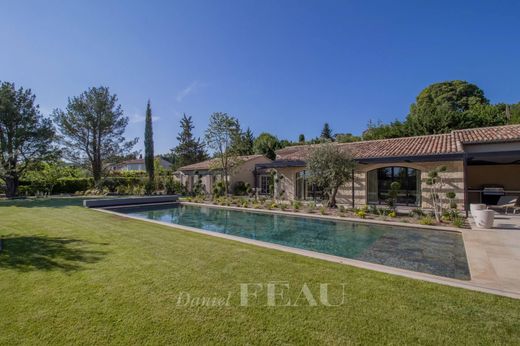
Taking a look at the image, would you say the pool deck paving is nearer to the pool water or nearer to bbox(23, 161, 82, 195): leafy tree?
the pool water

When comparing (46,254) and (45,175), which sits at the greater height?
(45,175)

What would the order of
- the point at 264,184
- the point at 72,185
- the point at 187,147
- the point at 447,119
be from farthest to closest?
1. the point at 187,147
2. the point at 72,185
3. the point at 264,184
4. the point at 447,119

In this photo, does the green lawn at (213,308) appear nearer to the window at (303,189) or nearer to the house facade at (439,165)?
the house facade at (439,165)

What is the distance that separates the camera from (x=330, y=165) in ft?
51.1

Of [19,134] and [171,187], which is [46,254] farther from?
[19,134]

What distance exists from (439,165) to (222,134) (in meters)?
17.2

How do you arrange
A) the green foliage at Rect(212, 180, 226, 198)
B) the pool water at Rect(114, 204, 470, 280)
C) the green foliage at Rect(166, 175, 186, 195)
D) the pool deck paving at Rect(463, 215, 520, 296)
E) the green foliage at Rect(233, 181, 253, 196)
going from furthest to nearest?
the green foliage at Rect(166, 175, 186, 195) → the green foliage at Rect(233, 181, 253, 196) → the green foliage at Rect(212, 180, 226, 198) → the pool water at Rect(114, 204, 470, 280) → the pool deck paving at Rect(463, 215, 520, 296)

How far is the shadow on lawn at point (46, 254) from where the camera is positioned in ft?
18.6

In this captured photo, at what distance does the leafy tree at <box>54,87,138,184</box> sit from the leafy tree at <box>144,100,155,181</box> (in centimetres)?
337

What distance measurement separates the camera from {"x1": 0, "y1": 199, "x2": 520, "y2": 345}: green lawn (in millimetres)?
3273

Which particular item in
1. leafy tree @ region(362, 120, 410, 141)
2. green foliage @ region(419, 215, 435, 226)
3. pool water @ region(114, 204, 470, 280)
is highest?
leafy tree @ region(362, 120, 410, 141)

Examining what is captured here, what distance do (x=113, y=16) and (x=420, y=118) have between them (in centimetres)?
3154

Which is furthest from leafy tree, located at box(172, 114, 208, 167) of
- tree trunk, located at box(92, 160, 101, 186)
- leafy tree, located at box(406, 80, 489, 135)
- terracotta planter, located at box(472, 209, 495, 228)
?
terracotta planter, located at box(472, 209, 495, 228)

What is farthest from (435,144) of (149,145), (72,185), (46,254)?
(72,185)
